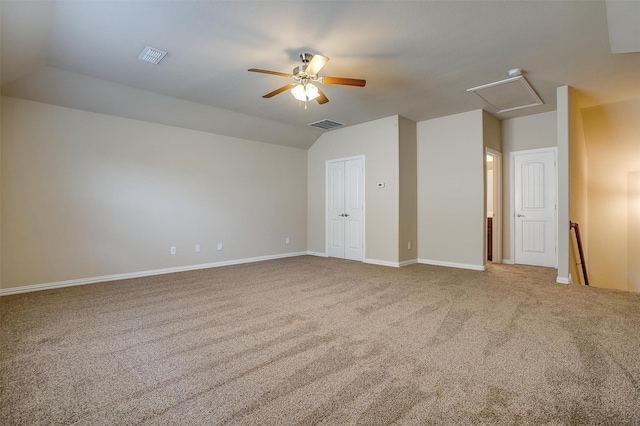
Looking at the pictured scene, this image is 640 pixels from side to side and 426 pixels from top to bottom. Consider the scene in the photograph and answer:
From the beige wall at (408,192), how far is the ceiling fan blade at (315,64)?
2986mm

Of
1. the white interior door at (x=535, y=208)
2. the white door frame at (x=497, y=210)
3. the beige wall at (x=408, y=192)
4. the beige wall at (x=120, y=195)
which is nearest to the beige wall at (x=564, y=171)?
the white interior door at (x=535, y=208)

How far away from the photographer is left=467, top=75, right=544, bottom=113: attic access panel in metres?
4.24

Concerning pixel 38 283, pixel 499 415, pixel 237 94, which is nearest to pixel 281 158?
pixel 237 94

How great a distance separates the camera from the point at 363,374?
81.7 inches

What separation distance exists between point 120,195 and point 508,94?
6179mm

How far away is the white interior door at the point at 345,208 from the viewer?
6570 millimetres

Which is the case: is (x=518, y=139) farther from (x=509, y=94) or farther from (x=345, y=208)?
(x=345, y=208)

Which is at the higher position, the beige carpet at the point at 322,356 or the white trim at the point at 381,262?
the white trim at the point at 381,262

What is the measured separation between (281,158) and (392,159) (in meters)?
2.58

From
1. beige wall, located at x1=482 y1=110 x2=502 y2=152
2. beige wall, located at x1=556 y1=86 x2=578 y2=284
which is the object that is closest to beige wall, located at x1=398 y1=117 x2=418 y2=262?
beige wall, located at x1=482 y1=110 x2=502 y2=152

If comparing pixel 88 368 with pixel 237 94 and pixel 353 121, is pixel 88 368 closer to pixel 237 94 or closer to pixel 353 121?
pixel 237 94

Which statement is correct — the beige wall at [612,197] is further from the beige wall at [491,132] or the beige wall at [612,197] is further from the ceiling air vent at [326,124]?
the ceiling air vent at [326,124]

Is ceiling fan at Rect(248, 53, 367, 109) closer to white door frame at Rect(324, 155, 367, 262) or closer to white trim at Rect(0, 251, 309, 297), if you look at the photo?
white door frame at Rect(324, 155, 367, 262)

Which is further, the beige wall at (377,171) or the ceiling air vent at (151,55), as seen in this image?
the beige wall at (377,171)
